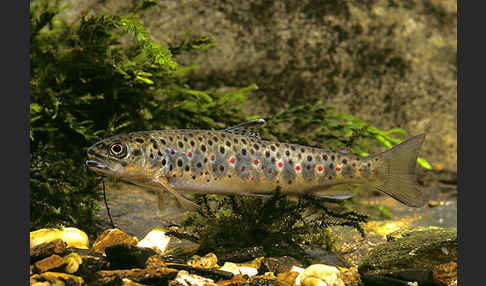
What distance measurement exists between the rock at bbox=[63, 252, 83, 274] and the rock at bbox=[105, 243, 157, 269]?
0.20 m

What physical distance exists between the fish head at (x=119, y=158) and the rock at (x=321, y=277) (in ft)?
4.17

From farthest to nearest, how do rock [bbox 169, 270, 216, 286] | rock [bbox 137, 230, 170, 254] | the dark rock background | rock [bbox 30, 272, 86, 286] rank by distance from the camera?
the dark rock background, rock [bbox 137, 230, 170, 254], rock [bbox 169, 270, 216, 286], rock [bbox 30, 272, 86, 286]

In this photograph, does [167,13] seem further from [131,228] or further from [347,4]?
[131,228]

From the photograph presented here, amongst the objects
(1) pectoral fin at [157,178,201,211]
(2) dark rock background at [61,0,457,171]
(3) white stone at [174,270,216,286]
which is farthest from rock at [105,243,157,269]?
(2) dark rock background at [61,0,457,171]

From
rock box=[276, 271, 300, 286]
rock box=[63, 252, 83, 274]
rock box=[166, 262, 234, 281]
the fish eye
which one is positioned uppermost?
the fish eye

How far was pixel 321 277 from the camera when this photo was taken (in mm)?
2699

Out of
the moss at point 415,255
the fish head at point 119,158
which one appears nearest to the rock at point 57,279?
the fish head at point 119,158

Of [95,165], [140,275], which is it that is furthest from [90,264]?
[95,165]

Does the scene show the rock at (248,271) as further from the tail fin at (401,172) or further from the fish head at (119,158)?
the tail fin at (401,172)

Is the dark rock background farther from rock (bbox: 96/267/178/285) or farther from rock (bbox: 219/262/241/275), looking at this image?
rock (bbox: 96/267/178/285)

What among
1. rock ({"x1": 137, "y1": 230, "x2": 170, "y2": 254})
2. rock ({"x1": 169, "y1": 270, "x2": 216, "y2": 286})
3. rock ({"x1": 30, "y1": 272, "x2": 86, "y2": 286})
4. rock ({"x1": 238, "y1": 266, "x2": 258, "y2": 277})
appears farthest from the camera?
rock ({"x1": 137, "y1": 230, "x2": 170, "y2": 254})

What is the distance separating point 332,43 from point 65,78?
4.00 meters

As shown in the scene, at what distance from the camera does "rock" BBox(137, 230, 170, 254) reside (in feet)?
11.1

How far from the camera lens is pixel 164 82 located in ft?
17.1
